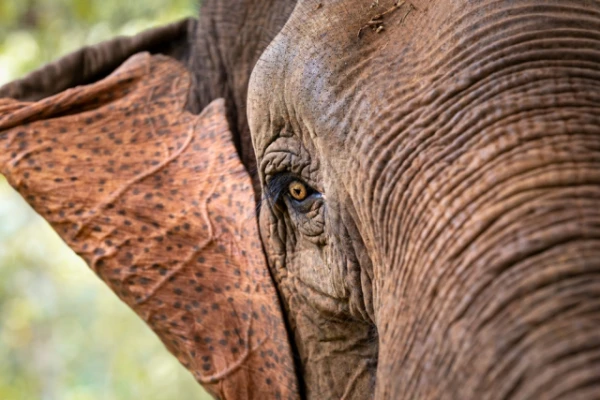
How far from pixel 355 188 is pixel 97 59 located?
165cm

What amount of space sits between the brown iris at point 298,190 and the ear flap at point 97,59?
3.78ft

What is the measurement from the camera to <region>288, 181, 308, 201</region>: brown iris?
92.2 inches

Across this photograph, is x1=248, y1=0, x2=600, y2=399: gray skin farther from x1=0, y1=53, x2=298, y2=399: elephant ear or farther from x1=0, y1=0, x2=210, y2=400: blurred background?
x1=0, y1=0, x2=210, y2=400: blurred background

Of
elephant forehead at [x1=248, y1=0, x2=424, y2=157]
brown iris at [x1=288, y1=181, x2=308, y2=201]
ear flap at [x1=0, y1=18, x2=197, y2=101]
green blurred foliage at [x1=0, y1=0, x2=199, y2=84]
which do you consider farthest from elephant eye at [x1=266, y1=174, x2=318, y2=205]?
green blurred foliage at [x1=0, y1=0, x2=199, y2=84]

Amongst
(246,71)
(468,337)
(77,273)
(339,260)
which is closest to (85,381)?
(77,273)

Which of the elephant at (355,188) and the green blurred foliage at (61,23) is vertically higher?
the green blurred foliage at (61,23)

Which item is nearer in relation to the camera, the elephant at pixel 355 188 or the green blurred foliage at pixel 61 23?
the elephant at pixel 355 188

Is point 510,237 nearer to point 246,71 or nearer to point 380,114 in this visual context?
point 380,114

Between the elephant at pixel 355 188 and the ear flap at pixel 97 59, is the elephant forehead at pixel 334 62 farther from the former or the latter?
the ear flap at pixel 97 59

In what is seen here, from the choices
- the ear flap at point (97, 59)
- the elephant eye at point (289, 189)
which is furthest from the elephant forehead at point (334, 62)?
the ear flap at point (97, 59)

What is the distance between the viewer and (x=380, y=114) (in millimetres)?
1916

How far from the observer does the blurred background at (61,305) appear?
19.7ft

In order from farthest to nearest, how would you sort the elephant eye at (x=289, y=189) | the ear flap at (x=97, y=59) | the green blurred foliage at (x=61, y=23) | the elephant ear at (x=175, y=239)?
the green blurred foliage at (x=61, y=23)
the ear flap at (x=97, y=59)
the elephant ear at (x=175, y=239)
the elephant eye at (x=289, y=189)

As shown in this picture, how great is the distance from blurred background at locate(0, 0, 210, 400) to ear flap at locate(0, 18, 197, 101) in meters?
2.05
